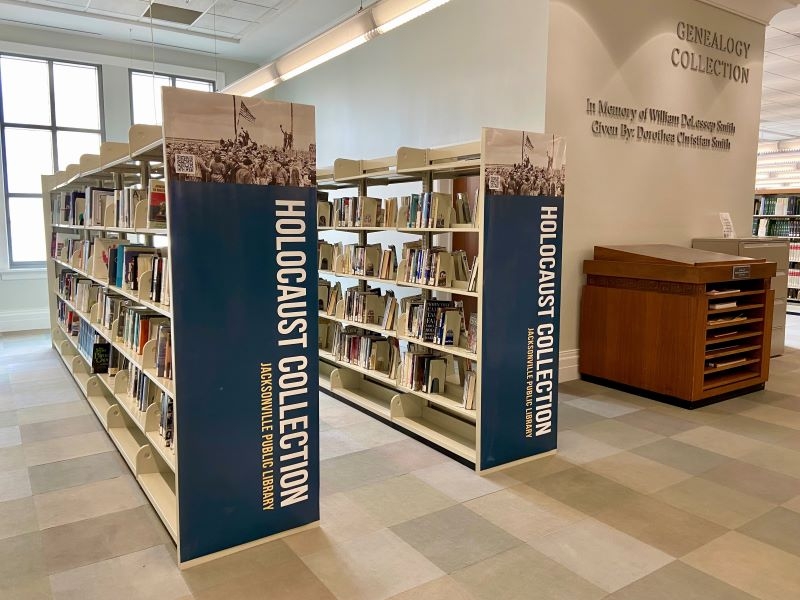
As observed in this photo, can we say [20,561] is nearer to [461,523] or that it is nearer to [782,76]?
[461,523]

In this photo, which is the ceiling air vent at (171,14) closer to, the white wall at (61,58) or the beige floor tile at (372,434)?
the white wall at (61,58)

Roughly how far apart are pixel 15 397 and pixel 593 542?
5013mm

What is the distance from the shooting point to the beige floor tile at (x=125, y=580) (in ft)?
8.11

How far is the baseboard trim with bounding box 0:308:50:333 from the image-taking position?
8258 millimetres

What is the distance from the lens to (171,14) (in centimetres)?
763

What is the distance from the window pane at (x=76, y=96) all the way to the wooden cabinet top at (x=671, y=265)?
24.7 ft

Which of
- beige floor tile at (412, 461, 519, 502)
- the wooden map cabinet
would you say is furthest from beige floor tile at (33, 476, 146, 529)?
the wooden map cabinet

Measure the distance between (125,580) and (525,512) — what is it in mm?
1975

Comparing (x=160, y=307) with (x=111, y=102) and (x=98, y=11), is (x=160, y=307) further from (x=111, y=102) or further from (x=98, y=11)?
(x=111, y=102)

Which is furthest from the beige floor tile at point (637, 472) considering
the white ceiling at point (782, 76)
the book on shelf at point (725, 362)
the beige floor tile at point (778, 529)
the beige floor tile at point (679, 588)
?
the white ceiling at point (782, 76)

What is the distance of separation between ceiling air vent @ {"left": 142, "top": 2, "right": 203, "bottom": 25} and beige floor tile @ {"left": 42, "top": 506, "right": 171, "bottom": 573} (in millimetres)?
6528

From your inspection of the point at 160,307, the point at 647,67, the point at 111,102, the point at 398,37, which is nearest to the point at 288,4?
the point at 398,37

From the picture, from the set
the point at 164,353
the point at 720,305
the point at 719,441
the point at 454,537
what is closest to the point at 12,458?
the point at 164,353

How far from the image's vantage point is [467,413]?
380 centimetres
